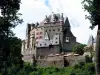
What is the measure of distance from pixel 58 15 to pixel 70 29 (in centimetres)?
570

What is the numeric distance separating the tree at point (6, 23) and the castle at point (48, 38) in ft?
188

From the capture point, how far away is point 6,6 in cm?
2845

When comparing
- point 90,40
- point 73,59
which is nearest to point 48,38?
point 90,40

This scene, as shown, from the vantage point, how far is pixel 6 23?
31438 millimetres

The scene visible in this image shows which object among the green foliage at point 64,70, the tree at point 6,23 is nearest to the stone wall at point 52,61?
the green foliage at point 64,70

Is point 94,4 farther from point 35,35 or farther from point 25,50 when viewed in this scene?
point 35,35

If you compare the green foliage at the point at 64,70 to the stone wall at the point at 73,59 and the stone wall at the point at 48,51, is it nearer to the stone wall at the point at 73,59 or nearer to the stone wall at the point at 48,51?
the stone wall at the point at 73,59

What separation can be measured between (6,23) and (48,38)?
6892cm

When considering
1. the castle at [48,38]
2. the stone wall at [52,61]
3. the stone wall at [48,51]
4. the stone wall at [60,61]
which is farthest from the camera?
the castle at [48,38]

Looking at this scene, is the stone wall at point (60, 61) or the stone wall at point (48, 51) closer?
the stone wall at point (60, 61)

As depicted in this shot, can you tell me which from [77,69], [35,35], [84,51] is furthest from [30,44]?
[77,69]

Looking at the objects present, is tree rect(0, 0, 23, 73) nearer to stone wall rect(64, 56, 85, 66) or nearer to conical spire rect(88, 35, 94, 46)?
stone wall rect(64, 56, 85, 66)

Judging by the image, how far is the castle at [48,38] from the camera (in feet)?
304

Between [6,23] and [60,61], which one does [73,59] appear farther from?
[6,23]
